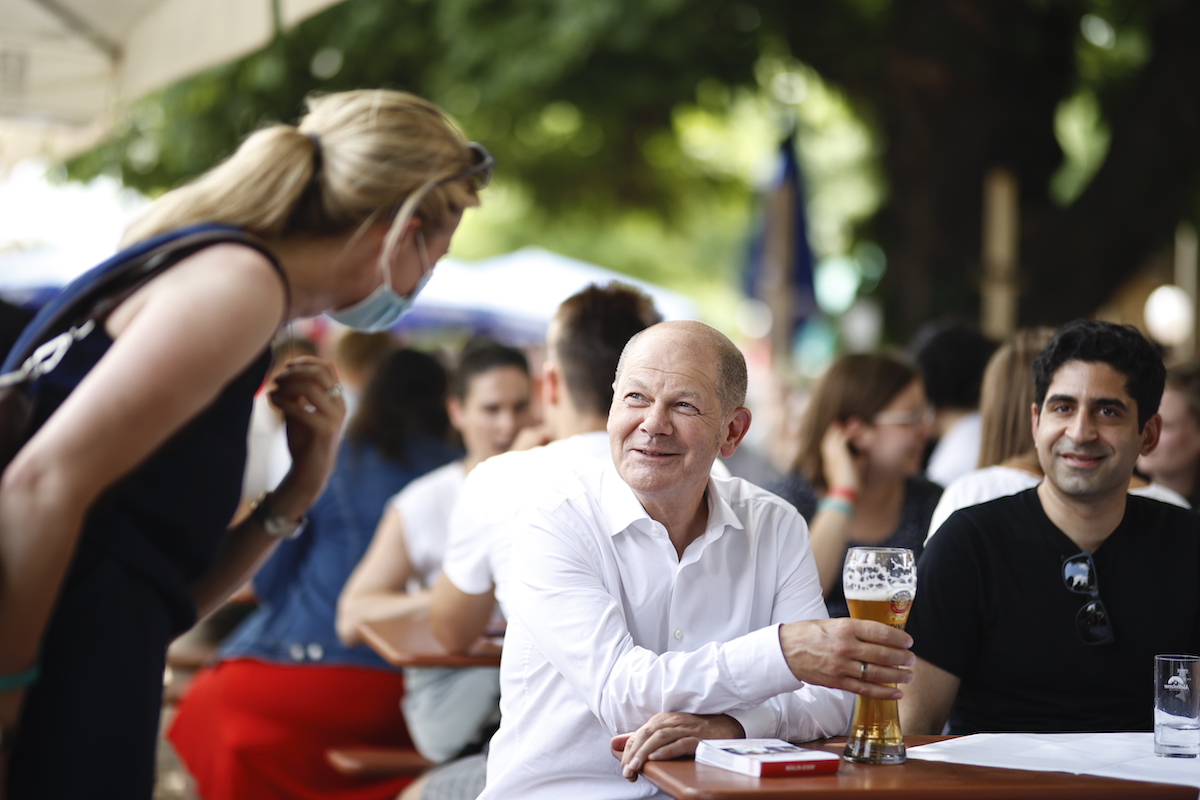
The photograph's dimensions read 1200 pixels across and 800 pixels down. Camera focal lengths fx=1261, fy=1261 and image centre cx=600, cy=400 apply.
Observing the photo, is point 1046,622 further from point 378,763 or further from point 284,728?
point 284,728

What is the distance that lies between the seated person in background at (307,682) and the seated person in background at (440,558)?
0.43ft

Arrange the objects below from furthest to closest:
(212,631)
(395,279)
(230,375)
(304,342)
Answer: (304,342) → (212,631) → (395,279) → (230,375)

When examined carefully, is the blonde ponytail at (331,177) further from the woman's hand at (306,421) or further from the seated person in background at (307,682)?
the seated person in background at (307,682)

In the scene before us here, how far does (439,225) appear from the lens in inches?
86.7

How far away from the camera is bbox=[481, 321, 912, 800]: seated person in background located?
8.04ft

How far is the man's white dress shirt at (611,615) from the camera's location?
2422 millimetres

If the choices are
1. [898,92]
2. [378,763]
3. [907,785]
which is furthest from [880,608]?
[898,92]

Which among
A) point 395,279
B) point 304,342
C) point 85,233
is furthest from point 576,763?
point 85,233

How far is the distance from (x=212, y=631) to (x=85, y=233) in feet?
21.2

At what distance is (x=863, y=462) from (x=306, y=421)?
2.67 meters

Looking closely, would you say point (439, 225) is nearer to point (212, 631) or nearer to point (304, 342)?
point (212, 631)

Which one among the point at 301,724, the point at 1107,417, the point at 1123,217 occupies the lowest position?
the point at 301,724

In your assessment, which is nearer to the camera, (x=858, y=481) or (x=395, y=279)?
(x=395, y=279)

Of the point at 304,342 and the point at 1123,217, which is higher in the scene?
the point at 1123,217
